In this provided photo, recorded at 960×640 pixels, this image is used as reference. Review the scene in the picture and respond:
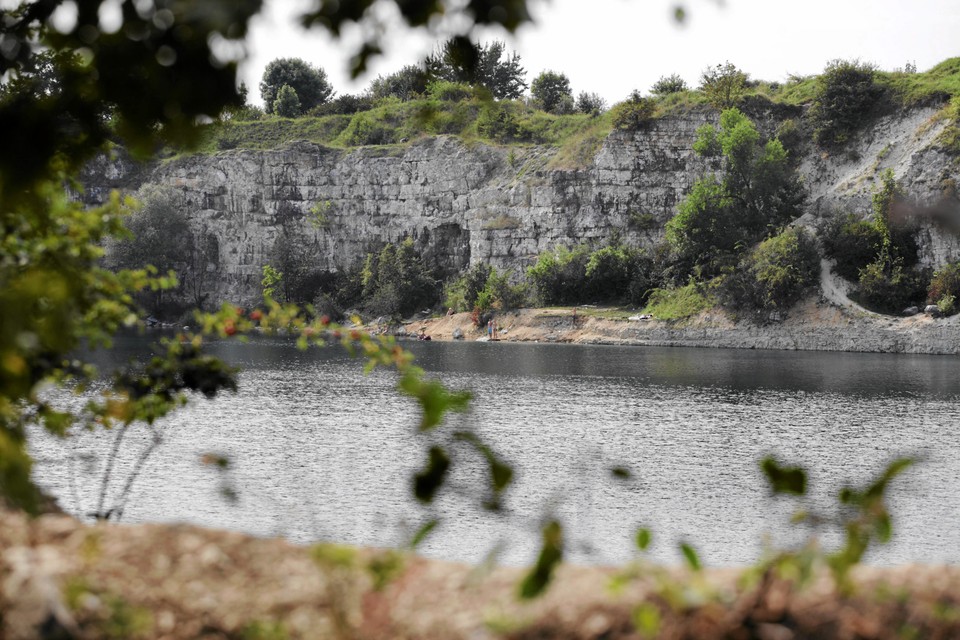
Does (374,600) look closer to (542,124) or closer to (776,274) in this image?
(776,274)

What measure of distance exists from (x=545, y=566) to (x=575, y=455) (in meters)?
22.8

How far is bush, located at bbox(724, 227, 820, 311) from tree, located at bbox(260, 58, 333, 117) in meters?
66.0

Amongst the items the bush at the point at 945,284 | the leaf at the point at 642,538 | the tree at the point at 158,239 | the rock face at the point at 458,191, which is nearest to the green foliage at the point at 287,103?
the rock face at the point at 458,191

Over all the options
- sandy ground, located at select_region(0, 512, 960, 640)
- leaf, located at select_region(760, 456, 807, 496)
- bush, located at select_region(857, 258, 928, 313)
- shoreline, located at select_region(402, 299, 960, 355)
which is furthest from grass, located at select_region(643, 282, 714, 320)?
leaf, located at select_region(760, 456, 807, 496)

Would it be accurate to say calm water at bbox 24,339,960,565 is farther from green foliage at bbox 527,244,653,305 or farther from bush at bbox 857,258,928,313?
green foliage at bbox 527,244,653,305

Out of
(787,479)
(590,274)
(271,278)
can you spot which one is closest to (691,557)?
(787,479)

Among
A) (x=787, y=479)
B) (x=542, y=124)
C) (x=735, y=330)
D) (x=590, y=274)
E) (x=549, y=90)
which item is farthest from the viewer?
(x=549, y=90)

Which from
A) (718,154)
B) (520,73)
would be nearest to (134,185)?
(520,73)

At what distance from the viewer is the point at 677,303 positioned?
242 feet

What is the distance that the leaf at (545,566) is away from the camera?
13.3 ft

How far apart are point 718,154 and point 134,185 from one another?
2316 inches

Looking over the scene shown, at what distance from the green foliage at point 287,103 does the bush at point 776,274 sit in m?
61.5

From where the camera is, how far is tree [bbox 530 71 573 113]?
11012cm

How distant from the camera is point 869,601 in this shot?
4.63 m
